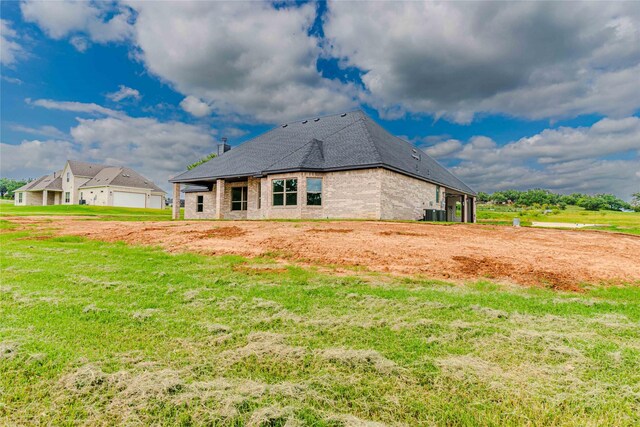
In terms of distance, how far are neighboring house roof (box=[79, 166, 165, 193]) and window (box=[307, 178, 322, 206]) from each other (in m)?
36.5

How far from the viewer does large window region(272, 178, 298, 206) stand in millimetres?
20016

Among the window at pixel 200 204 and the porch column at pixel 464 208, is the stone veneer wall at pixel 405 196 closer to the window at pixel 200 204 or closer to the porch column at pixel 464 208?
the porch column at pixel 464 208

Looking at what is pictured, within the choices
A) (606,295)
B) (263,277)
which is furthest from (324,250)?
(606,295)

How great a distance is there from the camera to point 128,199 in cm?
4656

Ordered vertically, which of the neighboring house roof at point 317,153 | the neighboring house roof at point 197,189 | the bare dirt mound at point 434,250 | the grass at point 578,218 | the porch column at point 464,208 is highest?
the neighboring house roof at point 317,153

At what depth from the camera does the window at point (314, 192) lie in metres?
19.9

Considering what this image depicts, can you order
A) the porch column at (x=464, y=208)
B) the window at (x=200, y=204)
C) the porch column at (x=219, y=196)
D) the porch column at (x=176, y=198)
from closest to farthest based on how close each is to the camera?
the porch column at (x=219, y=196) < the porch column at (x=176, y=198) < the window at (x=200, y=204) < the porch column at (x=464, y=208)

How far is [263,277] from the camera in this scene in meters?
6.48

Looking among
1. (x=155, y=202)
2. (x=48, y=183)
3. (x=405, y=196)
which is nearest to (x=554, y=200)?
(x=405, y=196)

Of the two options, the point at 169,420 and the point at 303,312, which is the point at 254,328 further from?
the point at 169,420

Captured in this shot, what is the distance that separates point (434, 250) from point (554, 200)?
199 ft

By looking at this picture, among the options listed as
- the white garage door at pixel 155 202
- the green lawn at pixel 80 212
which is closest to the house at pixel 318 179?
the green lawn at pixel 80 212

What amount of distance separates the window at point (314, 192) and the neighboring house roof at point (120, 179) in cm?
3646

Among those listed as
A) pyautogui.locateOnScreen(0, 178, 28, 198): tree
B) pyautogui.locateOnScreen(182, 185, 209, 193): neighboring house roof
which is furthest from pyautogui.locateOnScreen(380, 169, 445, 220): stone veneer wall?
pyautogui.locateOnScreen(0, 178, 28, 198): tree
